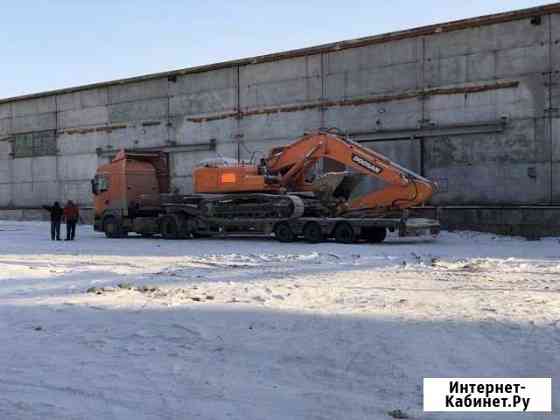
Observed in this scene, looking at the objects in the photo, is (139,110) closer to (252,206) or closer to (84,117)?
(84,117)

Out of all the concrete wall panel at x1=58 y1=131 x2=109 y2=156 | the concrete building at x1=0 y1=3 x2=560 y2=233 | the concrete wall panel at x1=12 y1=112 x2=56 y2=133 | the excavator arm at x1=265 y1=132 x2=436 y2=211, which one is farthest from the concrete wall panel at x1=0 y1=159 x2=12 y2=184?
the excavator arm at x1=265 y1=132 x2=436 y2=211

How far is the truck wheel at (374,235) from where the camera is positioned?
19.5m

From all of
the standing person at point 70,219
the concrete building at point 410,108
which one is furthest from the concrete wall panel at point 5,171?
the standing person at point 70,219

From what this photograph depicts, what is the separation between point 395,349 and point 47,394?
10.2 feet

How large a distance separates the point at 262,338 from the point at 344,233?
1271cm

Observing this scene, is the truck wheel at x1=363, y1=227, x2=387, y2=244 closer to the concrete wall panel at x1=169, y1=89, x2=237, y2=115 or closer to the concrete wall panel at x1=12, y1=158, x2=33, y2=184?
the concrete wall panel at x1=169, y1=89, x2=237, y2=115

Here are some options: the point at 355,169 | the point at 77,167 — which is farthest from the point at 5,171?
the point at 355,169

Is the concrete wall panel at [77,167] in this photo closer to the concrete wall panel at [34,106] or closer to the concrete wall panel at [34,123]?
the concrete wall panel at [34,123]

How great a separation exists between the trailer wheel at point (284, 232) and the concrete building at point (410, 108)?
7032mm

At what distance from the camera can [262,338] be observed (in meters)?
6.61

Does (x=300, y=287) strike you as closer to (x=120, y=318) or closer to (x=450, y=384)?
(x=120, y=318)

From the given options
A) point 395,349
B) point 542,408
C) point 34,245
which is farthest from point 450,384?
point 34,245

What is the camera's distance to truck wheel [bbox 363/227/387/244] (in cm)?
1952

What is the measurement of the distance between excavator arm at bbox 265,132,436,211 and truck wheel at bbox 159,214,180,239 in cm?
401
